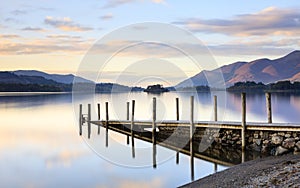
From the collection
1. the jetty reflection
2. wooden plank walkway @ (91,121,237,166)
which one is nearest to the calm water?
the jetty reflection

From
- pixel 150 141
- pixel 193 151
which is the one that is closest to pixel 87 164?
pixel 193 151

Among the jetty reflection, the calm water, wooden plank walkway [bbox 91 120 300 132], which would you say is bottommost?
the calm water

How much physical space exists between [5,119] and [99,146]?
2410cm

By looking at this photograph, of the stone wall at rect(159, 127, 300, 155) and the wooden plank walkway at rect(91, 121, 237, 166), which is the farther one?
the wooden plank walkway at rect(91, 121, 237, 166)

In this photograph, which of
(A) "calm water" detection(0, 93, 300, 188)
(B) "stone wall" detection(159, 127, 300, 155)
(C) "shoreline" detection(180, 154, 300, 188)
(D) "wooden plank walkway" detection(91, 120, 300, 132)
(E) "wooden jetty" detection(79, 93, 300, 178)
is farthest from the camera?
(E) "wooden jetty" detection(79, 93, 300, 178)

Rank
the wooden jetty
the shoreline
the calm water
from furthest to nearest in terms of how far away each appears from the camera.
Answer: the wooden jetty → the calm water → the shoreline

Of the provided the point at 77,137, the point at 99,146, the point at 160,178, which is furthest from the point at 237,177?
the point at 77,137

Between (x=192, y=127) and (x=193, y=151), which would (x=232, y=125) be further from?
(x=193, y=151)

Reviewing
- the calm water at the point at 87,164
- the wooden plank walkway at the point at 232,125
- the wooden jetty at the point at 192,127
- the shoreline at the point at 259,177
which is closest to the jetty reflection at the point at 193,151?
the wooden jetty at the point at 192,127

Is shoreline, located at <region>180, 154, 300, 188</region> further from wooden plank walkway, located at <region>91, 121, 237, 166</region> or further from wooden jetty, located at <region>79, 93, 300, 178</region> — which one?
wooden jetty, located at <region>79, 93, 300, 178</region>

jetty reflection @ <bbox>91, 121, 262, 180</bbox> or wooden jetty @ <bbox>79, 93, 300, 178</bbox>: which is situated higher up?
wooden jetty @ <bbox>79, 93, 300, 178</bbox>

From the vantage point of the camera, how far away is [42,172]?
18219mm

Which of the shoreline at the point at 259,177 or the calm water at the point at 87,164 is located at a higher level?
the shoreline at the point at 259,177

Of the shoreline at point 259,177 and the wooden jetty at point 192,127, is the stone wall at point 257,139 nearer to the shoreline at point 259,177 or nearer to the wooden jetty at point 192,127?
the wooden jetty at point 192,127
